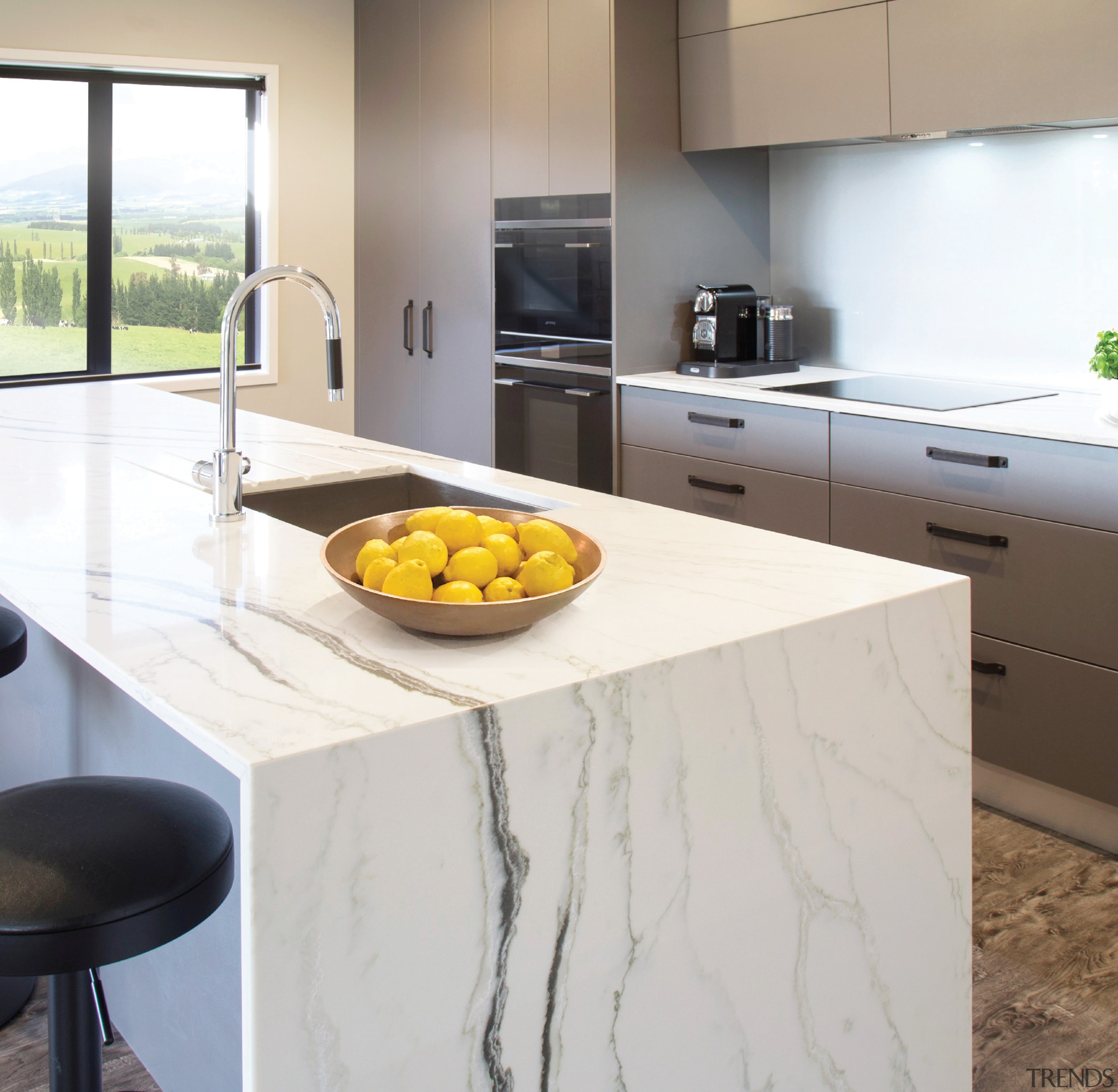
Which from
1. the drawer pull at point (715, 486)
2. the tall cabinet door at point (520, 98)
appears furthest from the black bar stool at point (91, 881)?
the tall cabinet door at point (520, 98)

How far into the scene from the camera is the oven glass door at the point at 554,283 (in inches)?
150

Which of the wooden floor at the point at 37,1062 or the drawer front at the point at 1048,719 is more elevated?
the drawer front at the point at 1048,719

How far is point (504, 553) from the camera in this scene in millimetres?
1342

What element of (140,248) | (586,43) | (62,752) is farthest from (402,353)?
(62,752)

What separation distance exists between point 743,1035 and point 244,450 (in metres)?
1.67

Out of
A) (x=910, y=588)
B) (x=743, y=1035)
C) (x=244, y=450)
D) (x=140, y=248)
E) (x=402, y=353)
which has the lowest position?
(x=743, y=1035)

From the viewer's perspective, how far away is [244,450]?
2.53 metres

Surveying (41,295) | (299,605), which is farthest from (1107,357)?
(41,295)

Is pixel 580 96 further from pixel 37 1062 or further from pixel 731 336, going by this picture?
pixel 37 1062

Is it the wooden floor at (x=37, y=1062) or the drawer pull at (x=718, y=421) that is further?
the drawer pull at (x=718, y=421)

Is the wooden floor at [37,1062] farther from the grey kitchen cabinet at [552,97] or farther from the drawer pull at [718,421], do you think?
the grey kitchen cabinet at [552,97]

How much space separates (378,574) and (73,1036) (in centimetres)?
68

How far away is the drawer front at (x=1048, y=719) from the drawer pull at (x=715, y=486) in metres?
0.86

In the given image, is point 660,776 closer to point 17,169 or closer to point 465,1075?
point 465,1075
